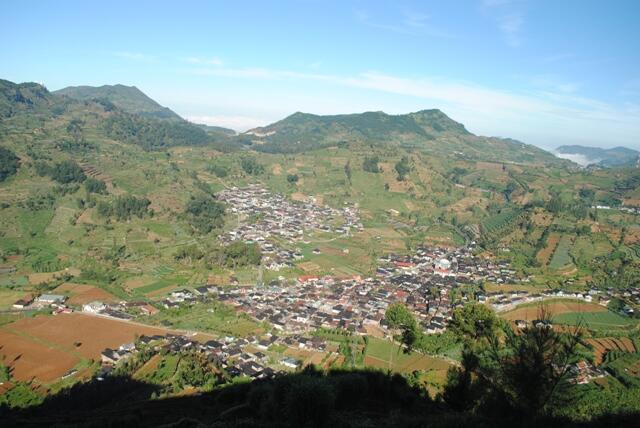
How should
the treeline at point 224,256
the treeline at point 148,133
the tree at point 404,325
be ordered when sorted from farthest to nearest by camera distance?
the treeline at point 148,133 < the treeline at point 224,256 < the tree at point 404,325

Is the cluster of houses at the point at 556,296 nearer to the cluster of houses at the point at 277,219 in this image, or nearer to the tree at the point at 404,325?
the tree at the point at 404,325

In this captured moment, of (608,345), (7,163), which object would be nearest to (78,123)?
(7,163)

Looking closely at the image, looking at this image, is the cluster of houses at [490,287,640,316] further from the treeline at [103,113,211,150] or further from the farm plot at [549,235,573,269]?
the treeline at [103,113,211,150]

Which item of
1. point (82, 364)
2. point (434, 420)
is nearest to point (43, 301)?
point (82, 364)

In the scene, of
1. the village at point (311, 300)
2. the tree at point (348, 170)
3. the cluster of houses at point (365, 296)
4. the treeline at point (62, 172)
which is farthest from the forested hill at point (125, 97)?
the cluster of houses at point (365, 296)

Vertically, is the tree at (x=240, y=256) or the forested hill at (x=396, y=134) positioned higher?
the forested hill at (x=396, y=134)

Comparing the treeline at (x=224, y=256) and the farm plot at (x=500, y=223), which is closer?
the treeline at (x=224, y=256)

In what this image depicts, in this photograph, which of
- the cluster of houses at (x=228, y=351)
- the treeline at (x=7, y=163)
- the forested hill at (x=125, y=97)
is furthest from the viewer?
the forested hill at (x=125, y=97)

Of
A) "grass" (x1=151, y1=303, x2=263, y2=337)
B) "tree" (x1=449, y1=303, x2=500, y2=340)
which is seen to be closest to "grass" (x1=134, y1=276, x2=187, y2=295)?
"grass" (x1=151, y1=303, x2=263, y2=337)
